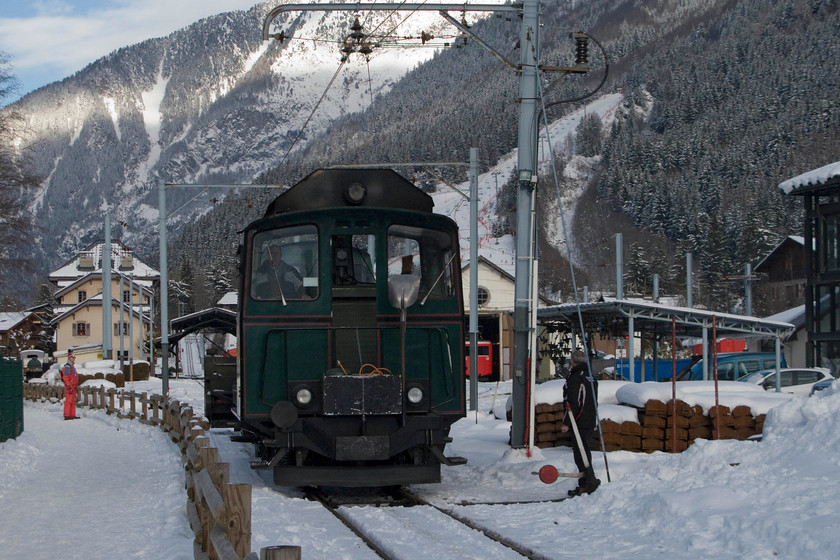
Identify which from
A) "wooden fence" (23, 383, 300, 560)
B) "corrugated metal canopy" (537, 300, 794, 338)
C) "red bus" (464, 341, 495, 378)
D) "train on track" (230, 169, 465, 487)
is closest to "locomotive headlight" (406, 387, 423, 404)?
"train on track" (230, 169, 465, 487)

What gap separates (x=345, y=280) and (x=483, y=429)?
995 centimetres

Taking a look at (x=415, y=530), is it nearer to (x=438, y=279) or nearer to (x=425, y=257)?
(x=438, y=279)

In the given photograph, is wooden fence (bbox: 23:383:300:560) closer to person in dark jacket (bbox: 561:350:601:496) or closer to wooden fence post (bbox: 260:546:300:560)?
wooden fence post (bbox: 260:546:300:560)

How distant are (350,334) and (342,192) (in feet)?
6.21

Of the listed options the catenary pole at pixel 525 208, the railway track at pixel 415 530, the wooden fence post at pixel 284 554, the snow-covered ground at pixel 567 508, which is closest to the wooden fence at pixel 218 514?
the wooden fence post at pixel 284 554

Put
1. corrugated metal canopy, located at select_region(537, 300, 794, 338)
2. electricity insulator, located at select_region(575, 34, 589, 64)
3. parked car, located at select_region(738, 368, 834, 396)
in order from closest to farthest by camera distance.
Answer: electricity insulator, located at select_region(575, 34, 589, 64) → corrugated metal canopy, located at select_region(537, 300, 794, 338) → parked car, located at select_region(738, 368, 834, 396)

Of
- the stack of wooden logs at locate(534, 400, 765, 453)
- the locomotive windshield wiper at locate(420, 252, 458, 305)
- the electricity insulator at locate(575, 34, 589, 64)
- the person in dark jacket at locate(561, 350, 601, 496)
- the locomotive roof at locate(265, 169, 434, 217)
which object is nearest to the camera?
the person in dark jacket at locate(561, 350, 601, 496)

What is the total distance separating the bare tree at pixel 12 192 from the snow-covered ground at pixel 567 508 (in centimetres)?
2417

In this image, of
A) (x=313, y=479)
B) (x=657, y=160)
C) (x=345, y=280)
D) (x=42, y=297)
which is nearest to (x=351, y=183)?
(x=345, y=280)

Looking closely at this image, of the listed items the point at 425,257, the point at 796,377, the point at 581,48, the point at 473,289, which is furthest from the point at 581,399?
the point at 796,377

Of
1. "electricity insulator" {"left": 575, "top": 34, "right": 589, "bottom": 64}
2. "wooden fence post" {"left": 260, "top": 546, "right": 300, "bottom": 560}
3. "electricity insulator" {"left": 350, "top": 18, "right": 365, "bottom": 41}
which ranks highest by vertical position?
"electricity insulator" {"left": 350, "top": 18, "right": 365, "bottom": 41}

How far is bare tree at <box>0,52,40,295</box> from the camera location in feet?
121

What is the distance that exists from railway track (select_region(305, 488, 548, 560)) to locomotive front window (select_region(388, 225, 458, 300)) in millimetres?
2681

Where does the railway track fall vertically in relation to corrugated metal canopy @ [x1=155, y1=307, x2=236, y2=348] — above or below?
below
